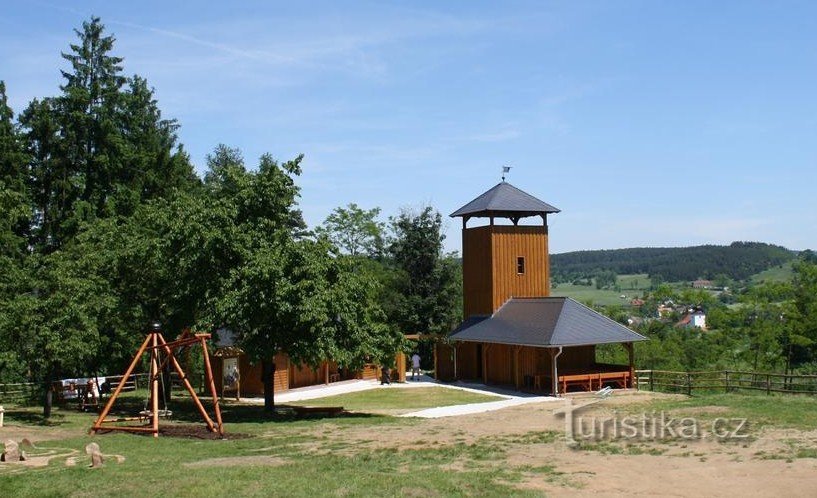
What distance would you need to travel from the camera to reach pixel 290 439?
19.8m

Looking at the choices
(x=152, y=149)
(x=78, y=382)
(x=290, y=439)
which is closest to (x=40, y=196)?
(x=152, y=149)

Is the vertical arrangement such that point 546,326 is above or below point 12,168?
below

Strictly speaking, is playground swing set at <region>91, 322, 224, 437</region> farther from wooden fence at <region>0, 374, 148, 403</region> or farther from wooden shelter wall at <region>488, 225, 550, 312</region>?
wooden shelter wall at <region>488, 225, 550, 312</region>

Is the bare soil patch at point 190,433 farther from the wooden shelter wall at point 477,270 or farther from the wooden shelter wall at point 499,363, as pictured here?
the wooden shelter wall at point 477,270

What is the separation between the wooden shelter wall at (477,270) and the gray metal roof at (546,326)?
1.08 meters

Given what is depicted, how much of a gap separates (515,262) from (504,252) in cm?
82

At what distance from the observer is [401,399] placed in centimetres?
3247

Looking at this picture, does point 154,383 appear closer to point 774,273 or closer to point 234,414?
point 234,414

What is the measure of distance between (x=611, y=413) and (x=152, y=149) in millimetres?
30216

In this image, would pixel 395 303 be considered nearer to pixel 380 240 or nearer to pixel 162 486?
pixel 380 240

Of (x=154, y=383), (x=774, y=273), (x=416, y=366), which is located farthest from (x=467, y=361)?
(x=774, y=273)

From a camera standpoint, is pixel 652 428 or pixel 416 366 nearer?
pixel 652 428

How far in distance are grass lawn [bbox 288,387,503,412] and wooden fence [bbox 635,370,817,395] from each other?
761cm

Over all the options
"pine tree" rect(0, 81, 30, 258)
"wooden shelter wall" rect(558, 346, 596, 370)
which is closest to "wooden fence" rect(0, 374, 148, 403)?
"pine tree" rect(0, 81, 30, 258)
